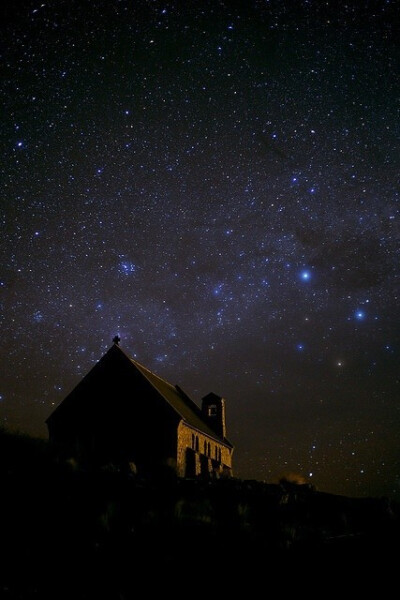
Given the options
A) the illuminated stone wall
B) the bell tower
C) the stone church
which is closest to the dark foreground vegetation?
the illuminated stone wall

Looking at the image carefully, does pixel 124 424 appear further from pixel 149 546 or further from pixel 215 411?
pixel 149 546

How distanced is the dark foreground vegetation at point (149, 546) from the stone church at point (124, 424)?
37.6 feet

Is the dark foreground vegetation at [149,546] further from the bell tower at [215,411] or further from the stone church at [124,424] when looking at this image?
Answer: the bell tower at [215,411]

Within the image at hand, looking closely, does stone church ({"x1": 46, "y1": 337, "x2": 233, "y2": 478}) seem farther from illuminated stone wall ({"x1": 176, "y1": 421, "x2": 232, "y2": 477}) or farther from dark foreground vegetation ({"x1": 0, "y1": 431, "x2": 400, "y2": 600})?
dark foreground vegetation ({"x1": 0, "y1": 431, "x2": 400, "y2": 600})

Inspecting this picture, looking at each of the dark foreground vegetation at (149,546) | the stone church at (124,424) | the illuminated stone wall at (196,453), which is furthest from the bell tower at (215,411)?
the dark foreground vegetation at (149,546)

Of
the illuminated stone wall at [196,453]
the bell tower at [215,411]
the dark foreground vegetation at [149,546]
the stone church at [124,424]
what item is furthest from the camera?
the bell tower at [215,411]

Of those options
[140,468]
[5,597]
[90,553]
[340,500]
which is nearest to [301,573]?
[90,553]

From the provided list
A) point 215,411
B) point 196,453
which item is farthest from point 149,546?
point 215,411

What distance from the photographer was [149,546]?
8.34 meters

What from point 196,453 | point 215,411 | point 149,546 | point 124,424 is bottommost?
point 149,546

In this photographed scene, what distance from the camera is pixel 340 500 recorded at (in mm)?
16266

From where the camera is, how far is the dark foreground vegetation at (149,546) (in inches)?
271

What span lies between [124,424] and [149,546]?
676 inches

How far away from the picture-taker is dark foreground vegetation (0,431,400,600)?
688cm
